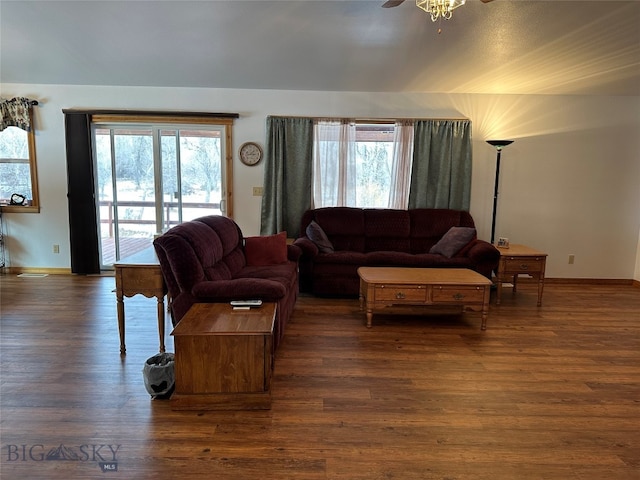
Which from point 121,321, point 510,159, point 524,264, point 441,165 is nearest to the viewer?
point 121,321

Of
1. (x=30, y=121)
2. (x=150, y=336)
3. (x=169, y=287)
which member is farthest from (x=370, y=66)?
(x=30, y=121)

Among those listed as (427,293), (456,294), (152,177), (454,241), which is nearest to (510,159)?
(454,241)

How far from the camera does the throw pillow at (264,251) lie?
379cm

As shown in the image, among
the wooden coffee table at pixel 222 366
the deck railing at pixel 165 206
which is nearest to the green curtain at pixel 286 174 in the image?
the deck railing at pixel 165 206

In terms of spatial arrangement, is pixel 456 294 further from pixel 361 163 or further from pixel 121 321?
pixel 121 321

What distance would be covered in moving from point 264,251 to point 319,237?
838 mm

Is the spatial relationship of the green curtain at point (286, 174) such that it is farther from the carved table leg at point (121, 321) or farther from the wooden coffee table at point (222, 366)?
the wooden coffee table at point (222, 366)

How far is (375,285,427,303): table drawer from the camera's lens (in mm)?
3330

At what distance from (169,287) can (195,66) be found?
2757mm

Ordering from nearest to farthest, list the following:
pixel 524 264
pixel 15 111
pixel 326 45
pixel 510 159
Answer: pixel 326 45 < pixel 524 264 < pixel 15 111 < pixel 510 159

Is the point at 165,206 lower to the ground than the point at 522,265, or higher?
higher

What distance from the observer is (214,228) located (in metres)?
3.25

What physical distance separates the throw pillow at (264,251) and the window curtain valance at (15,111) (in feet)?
11.0

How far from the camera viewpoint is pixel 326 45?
375 cm
